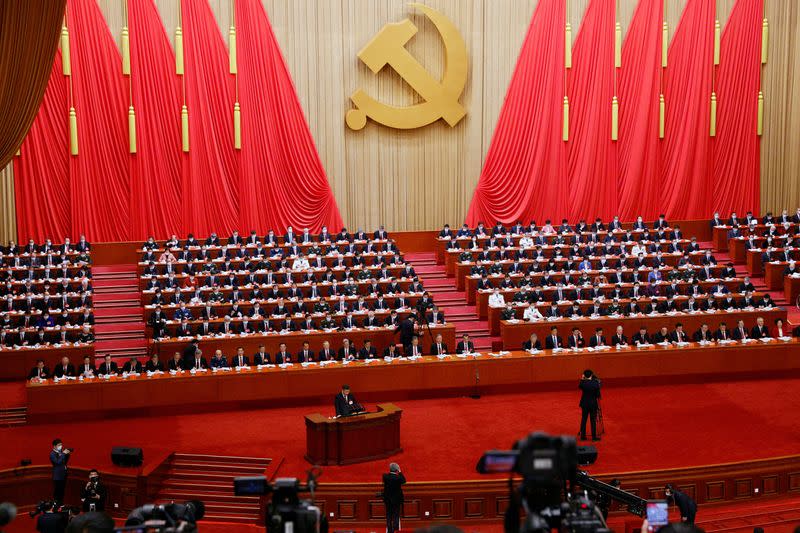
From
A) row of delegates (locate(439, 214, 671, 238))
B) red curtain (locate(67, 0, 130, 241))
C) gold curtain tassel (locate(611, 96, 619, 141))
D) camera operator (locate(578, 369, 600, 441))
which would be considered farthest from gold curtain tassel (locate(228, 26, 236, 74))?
camera operator (locate(578, 369, 600, 441))

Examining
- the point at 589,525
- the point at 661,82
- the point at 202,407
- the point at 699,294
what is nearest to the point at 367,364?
the point at 202,407

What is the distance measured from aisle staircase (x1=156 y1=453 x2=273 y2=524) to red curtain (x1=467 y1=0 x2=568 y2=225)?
11312 mm

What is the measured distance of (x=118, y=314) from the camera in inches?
687

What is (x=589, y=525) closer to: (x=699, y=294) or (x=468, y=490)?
(x=468, y=490)

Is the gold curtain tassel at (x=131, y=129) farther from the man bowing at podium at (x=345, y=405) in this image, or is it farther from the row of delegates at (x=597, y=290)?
the man bowing at podium at (x=345, y=405)

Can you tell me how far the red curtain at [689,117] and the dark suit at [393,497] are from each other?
14420 mm

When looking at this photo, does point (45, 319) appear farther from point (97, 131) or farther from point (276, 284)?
point (97, 131)

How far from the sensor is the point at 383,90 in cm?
2153

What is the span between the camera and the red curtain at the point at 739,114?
22.3 m

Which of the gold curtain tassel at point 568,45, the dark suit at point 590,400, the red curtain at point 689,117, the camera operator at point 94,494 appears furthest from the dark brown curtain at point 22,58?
the red curtain at point 689,117

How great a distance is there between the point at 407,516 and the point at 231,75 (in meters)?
13.0

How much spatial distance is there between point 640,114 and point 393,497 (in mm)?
14751

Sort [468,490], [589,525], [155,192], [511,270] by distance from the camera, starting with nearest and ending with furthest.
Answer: [589,525], [468,490], [511,270], [155,192]

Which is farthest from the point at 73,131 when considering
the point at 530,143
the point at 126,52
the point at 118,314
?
the point at 530,143
